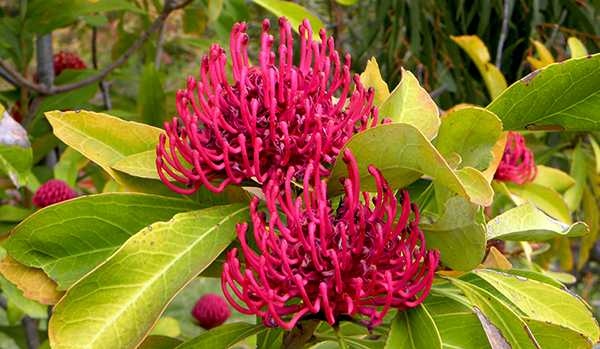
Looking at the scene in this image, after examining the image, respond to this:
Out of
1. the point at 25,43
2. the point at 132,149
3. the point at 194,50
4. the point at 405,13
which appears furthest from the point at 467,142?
the point at 194,50

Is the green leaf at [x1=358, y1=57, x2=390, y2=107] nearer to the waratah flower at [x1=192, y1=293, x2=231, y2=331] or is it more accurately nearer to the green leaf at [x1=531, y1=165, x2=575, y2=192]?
the green leaf at [x1=531, y1=165, x2=575, y2=192]

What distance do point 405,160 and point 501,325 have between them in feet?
0.71

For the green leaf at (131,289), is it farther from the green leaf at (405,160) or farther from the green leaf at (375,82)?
the green leaf at (375,82)

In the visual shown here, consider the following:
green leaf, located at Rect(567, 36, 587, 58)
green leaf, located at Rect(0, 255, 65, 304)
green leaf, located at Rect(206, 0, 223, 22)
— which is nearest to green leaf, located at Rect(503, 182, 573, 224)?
green leaf, located at Rect(567, 36, 587, 58)

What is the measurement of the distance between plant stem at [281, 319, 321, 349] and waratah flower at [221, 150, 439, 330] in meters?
0.09

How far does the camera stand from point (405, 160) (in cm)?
50

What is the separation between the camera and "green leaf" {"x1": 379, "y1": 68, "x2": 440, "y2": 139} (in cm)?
64

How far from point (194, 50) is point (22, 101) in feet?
19.9

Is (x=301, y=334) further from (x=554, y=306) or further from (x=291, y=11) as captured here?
(x=291, y=11)

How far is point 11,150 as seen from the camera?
1.08 meters

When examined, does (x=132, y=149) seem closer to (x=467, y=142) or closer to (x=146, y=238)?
(x=146, y=238)

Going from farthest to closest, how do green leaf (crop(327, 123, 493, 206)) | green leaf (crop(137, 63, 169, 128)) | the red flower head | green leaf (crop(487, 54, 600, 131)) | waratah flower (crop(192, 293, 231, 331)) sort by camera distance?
waratah flower (crop(192, 293, 231, 331)), the red flower head, green leaf (crop(137, 63, 169, 128)), green leaf (crop(487, 54, 600, 131)), green leaf (crop(327, 123, 493, 206))

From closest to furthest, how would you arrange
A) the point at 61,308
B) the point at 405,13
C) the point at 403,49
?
the point at 61,308 < the point at 405,13 < the point at 403,49

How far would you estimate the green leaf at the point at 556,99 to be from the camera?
22.3 inches
